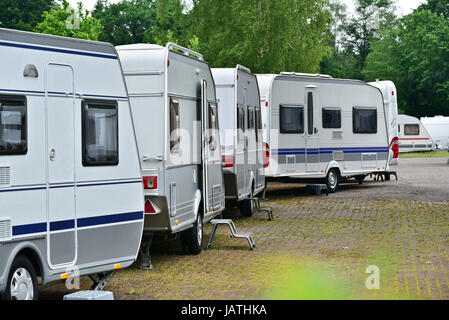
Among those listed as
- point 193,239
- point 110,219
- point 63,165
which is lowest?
point 193,239

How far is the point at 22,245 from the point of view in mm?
6816

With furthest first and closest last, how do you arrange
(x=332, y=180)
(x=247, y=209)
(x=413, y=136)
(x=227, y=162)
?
(x=413, y=136) < (x=332, y=180) < (x=247, y=209) < (x=227, y=162)

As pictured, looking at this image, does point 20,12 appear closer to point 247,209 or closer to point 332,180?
point 332,180

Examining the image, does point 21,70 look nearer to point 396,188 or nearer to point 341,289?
point 341,289

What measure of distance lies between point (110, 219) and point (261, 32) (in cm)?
2702

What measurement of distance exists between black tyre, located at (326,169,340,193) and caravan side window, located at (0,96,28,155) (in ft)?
51.1

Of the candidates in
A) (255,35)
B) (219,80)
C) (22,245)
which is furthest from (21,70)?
(255,35)

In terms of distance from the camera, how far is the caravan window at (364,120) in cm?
2255

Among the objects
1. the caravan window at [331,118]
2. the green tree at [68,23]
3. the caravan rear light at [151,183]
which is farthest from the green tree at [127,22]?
the caravan rear light at [151,183]

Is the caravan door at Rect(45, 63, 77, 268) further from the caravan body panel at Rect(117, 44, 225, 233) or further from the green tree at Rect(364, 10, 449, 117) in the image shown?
the green tree at Rect(364, 10, 449, 117)

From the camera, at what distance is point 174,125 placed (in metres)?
10.2

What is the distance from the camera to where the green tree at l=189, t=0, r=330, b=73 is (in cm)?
3378

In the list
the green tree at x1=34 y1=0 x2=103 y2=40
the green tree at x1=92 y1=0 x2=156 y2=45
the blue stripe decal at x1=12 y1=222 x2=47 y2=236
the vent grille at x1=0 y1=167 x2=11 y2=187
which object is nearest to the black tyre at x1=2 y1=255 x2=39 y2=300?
the blue stripe decal at x1=12 y1=222 x2=47 y2=236

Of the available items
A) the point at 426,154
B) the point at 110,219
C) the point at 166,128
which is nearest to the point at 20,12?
the point at 426,154
